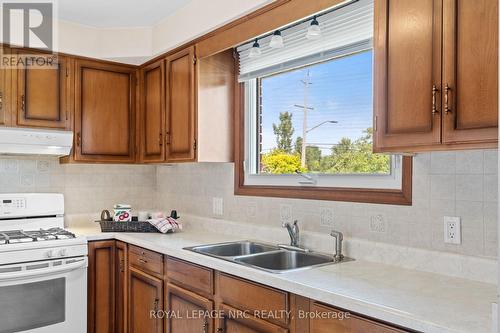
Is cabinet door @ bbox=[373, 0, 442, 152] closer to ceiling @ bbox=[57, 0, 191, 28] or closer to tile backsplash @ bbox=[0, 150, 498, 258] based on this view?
tile backsplash @ bbox=[0, 150, 498, 258]

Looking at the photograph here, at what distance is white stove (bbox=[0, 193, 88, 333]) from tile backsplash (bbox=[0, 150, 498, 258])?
17.7 inches

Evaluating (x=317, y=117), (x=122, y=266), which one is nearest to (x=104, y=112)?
(x=122, y=266)

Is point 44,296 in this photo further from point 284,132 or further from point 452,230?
point 452,230

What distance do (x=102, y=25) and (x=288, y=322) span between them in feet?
8.68

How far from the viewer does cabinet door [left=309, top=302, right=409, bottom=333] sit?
1.37 metres

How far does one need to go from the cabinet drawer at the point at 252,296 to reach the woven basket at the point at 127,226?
121cm

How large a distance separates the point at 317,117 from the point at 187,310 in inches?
51.4

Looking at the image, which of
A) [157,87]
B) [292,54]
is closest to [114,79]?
[157,87]

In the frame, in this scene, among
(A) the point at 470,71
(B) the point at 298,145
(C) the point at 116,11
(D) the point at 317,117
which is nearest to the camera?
(A) the point at 470,71

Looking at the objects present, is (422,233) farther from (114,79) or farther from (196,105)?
(114,79)

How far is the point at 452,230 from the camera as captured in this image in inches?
68.9

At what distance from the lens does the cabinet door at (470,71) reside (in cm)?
134

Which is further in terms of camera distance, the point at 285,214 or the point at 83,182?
the point at 83,182

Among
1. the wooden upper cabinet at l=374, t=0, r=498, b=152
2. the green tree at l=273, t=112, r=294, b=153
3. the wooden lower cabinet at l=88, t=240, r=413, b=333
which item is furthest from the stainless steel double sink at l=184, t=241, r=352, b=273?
the wooden upper cabinet at l=374, t=0, r=498, b=152
